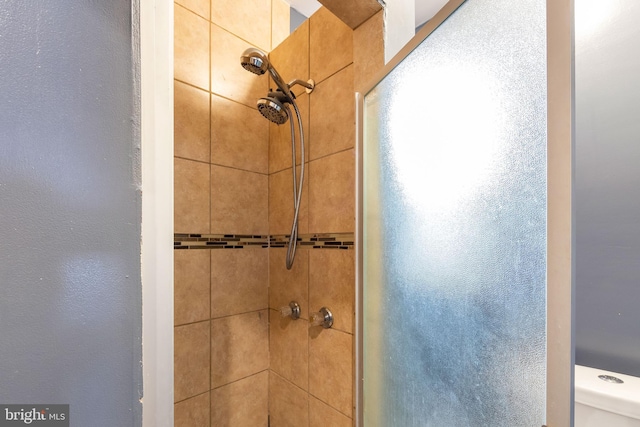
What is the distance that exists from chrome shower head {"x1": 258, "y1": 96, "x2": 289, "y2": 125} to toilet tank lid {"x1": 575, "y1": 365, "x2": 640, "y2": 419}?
147 cm

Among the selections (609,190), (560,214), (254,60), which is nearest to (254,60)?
(254,60)

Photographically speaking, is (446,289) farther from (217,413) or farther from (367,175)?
(217,413)

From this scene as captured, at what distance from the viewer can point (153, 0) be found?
1.45 ft

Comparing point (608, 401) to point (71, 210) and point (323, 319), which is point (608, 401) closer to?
point (323, 319)

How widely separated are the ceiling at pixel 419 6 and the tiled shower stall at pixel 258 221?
0.22 m

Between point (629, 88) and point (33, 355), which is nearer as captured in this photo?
point (33, 355)

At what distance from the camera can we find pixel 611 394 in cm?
90

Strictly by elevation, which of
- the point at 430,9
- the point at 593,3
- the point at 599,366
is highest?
the point at 430,9

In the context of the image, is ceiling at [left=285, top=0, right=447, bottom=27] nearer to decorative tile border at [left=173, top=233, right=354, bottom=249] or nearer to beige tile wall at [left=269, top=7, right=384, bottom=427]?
beige tile wall at [left=269, top=7, right=384, bottom=427]

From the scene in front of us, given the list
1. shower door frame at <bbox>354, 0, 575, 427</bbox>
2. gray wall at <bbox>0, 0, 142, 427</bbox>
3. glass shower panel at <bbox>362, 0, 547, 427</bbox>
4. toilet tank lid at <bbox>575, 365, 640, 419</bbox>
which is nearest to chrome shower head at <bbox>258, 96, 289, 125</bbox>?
glass shower panel at <bbox>362, 0, 547, 427</bbox>

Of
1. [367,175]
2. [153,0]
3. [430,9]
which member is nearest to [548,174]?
[367,175]

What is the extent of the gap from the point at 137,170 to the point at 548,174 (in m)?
0.60

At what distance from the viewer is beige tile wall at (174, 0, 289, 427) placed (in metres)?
1.20

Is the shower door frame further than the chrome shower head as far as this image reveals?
No
